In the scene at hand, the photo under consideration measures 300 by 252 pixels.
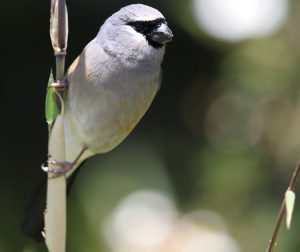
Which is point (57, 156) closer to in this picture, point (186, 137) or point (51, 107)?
point (51, 107)

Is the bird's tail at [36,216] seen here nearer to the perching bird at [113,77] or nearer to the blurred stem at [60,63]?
the perching bird at [113,77]

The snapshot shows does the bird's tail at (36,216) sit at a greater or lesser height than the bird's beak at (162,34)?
lesser

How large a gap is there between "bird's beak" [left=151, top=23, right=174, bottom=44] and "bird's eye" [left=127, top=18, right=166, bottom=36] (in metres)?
0.01

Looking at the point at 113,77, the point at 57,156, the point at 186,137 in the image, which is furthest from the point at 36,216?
the point at 186,137

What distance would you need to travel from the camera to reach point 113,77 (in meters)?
1.91

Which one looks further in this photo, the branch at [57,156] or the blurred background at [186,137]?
the blurred background at [186,137]

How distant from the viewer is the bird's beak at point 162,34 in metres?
1.84

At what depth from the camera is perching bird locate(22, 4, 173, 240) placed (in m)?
1.89

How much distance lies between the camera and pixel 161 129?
294 centimetres

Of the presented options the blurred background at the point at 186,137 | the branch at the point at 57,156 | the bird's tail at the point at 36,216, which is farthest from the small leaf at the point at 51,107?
the blurred background at the point at 186,137

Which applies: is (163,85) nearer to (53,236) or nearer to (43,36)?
(43,36)

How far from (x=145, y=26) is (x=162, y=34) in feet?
0.21

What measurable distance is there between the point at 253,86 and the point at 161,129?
0.48m

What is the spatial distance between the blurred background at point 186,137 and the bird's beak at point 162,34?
0.88m
